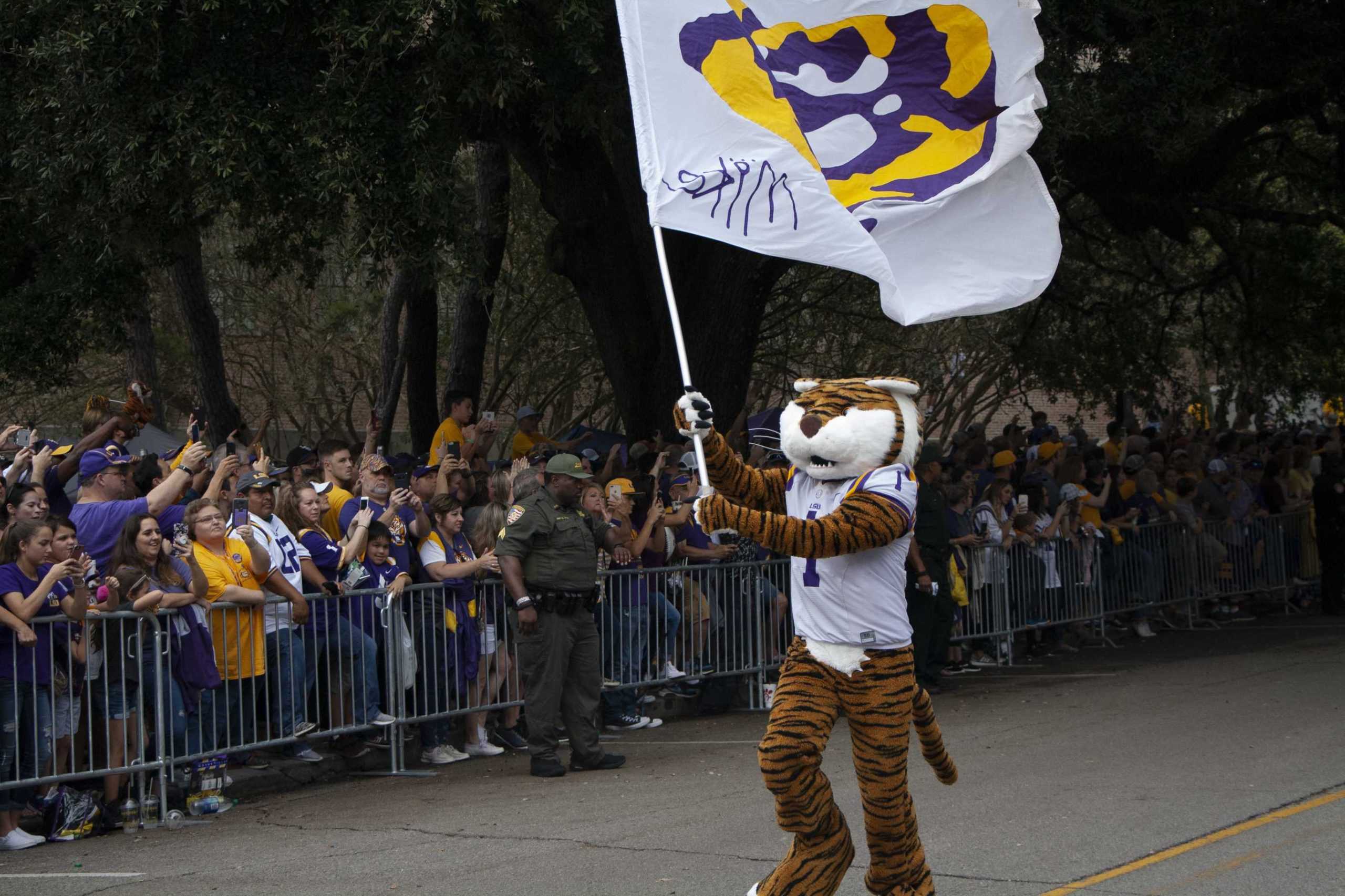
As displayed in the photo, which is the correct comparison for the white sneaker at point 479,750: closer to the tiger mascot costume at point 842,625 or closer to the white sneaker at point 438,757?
the white sneaker at point 438,757

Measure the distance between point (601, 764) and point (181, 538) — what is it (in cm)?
283

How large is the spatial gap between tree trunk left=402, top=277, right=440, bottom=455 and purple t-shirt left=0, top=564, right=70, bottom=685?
12.3 meters

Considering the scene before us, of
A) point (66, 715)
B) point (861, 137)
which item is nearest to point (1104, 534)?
point (861, 137)

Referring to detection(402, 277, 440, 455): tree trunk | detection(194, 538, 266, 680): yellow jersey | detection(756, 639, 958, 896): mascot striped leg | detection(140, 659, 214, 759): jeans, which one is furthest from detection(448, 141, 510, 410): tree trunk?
detection(756, 639, 958, 896): mascot striped leg

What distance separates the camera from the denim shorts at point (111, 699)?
808 cm

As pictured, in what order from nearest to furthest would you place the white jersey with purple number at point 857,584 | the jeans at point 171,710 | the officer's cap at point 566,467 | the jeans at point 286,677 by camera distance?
the white jersey with purple number at point 857,584
the jeans at point 171,710
the jeans at point 286,677
the officer's cap at point 566,467

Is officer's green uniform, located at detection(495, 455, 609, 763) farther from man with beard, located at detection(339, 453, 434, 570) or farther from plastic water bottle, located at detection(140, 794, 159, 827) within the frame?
plastic water bottle, located at detection(140, 794, 159, 827)

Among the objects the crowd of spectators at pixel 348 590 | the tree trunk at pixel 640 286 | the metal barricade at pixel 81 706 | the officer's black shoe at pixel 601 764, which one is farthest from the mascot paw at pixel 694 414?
the tree trunk at pixel 640 286

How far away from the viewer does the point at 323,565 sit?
9398 mm

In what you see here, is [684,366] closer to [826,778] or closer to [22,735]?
[826,778]

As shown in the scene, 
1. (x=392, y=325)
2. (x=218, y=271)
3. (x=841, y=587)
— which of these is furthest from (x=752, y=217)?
(x=218, y=271)

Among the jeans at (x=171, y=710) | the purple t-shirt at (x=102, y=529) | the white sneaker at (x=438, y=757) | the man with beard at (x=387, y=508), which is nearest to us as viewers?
the jeans at (x=171, y=710)

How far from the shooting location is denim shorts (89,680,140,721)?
26.5 ft

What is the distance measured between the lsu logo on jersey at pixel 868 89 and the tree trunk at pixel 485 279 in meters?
9.36
